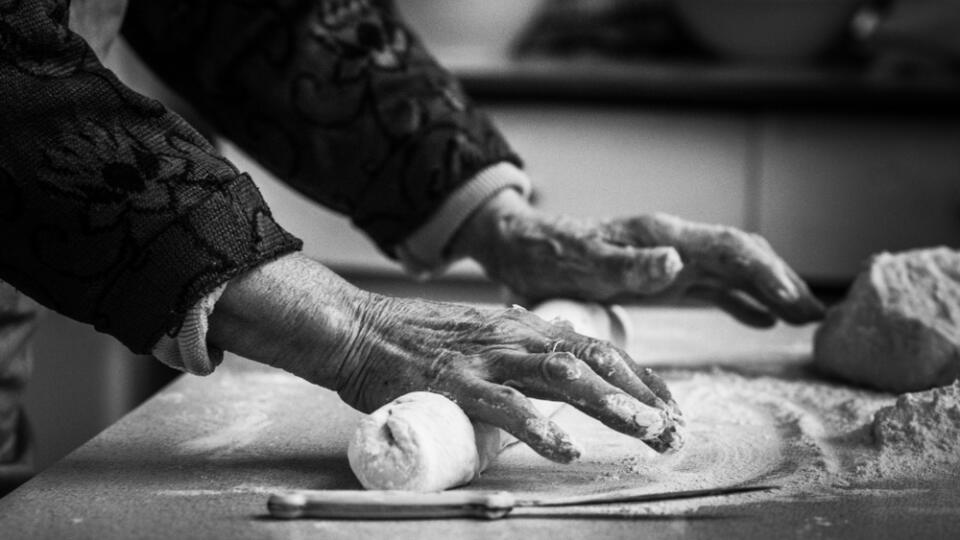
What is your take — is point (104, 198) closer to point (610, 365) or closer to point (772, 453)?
point (610, 365)

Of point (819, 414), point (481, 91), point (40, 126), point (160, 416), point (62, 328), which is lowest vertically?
point (62, 328)

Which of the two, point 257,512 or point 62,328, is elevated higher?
point 257,512

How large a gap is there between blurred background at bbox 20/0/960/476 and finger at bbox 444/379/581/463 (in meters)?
1.48

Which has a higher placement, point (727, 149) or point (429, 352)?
point (429, 352)

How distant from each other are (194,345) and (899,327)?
25.1 inches

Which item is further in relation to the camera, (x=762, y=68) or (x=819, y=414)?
(x=762, y=68)

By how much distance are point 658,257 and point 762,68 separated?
1.31m

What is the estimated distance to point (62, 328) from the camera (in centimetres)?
229

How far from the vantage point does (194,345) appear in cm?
84

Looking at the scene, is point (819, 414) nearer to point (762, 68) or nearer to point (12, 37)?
point (12, 37)

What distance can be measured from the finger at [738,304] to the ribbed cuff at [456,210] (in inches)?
8.4

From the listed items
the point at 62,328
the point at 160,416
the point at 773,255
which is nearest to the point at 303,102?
the point at 160,416

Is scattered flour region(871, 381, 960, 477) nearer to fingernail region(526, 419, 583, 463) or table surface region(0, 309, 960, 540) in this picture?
table surface region(0, 309, 960, 540)

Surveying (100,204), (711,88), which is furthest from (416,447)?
(711,88)
